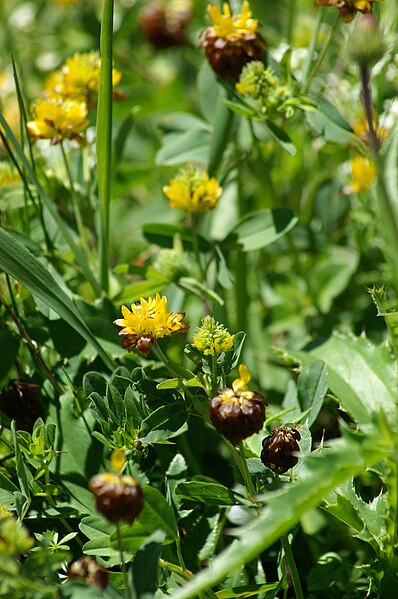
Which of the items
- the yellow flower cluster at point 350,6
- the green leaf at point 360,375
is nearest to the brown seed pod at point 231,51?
the yellow flower cluster at point 350,6

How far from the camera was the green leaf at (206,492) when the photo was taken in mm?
980

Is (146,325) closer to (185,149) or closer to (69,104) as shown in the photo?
(69,104)

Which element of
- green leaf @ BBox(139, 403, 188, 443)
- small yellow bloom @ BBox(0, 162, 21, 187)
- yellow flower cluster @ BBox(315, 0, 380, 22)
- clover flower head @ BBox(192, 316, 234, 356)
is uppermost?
yellow flower cluster @ BBox(315, 0, 380, 22)

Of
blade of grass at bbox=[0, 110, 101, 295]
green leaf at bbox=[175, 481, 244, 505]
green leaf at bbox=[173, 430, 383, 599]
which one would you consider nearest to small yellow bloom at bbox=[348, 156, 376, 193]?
blade of grass at bbox=[0, 110, 101, 295]

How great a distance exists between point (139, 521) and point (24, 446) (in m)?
0.25

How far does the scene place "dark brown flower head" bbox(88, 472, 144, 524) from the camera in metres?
0.75

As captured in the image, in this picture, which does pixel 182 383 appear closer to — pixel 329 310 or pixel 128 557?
pixel 128 557

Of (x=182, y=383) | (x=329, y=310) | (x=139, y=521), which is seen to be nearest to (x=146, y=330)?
(x=182, y=383)

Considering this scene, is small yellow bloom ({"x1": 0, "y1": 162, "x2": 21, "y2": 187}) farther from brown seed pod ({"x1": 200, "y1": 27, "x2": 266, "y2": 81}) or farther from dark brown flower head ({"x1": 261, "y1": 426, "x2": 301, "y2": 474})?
dark brown flower head ({"x1": 261, "y1": 426, "x2": 301, "y2": 474})

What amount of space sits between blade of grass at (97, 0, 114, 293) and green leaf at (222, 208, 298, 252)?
0.28 meters

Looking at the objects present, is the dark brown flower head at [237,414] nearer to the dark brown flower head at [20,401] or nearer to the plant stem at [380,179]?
the plant stem at [380,179]

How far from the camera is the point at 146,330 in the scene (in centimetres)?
99

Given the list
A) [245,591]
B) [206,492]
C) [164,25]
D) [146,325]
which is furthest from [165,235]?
[164,25]

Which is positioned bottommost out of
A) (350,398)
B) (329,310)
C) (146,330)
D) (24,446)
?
(329,310)
